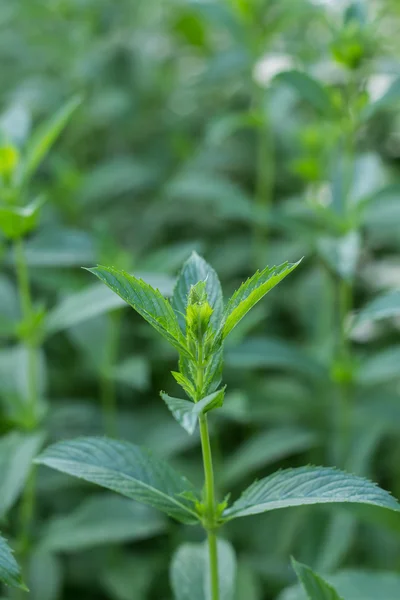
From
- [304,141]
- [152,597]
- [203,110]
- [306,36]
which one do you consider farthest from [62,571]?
[306,36]

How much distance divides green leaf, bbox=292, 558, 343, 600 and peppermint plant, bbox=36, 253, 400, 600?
0.21 feet

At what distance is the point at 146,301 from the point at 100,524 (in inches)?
22.6

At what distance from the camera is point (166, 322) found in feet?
2.21

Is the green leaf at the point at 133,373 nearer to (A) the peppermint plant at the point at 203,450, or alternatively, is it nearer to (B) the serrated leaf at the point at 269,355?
(B) the serrated leaf at the point at 269,355

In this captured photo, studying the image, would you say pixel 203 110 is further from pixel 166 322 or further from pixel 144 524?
pixel 166 322

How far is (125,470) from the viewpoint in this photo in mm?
739

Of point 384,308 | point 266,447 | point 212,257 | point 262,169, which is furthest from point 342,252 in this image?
point 262,169

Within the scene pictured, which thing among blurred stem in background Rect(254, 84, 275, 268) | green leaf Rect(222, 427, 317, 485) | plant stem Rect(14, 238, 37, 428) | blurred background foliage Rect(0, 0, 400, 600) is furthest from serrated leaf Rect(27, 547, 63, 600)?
blurred stem in background Rect(254, 84, 275, 268)

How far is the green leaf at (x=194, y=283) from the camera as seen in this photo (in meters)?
0.73

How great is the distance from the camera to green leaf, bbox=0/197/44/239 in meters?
0.99

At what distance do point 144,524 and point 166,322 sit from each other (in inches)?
21.8

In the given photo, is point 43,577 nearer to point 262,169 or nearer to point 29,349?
point 29,349

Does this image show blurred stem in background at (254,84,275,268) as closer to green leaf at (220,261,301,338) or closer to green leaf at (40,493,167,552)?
green leaf at (40,493,167,552)

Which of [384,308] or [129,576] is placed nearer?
[384,308]
